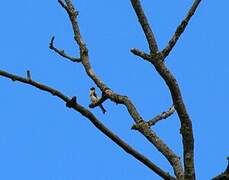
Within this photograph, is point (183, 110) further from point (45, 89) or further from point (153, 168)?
point (45, 89)

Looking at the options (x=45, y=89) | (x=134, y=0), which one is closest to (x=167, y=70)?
(x=134, y=0)

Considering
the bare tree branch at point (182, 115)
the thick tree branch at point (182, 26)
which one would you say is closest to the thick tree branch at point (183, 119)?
the bare tree branch at point (182, 115)

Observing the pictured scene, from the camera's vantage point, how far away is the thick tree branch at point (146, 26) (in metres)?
4.21

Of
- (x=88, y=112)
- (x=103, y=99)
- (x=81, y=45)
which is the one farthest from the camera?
(x=81, y=45)

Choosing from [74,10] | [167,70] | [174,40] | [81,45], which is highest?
[74,10]

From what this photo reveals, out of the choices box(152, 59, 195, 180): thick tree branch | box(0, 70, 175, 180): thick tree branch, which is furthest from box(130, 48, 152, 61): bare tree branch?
box(0, 70, 175, 180): thick tree branch

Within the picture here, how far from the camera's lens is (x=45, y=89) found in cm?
407

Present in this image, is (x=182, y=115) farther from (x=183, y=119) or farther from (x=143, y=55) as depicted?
(x=143, y=55)

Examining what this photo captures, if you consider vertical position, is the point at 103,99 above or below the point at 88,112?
above

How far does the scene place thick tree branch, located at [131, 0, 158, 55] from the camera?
4211mm

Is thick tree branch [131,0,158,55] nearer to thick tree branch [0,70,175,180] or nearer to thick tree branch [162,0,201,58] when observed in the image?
thick tree branch [162,0,201,58]

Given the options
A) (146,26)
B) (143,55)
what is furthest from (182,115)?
A: (146,26)

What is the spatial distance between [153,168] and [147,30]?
3.20 feet

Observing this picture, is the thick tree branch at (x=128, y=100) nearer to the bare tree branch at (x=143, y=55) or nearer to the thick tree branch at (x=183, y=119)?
the bare tree branch at (x=143, y=55)
